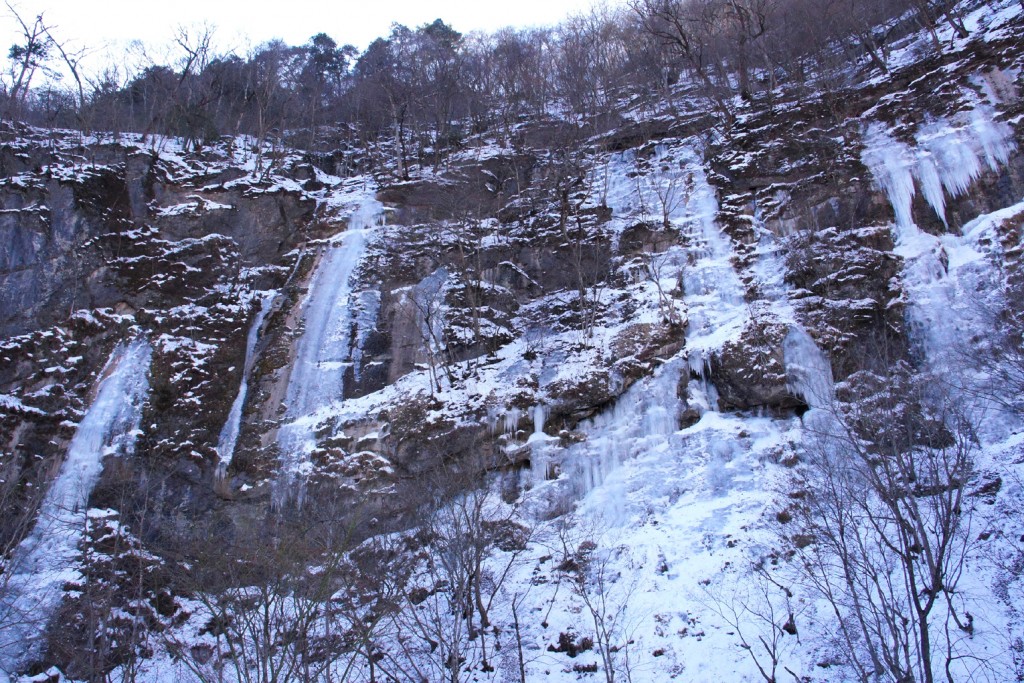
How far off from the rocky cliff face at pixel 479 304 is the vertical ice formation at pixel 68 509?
1.06 feet

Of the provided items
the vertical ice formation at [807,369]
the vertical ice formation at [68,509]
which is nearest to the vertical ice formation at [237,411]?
the vertical ice formation at [68,509]

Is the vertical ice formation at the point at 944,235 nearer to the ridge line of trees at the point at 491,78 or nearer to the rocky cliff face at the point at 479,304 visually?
the rocky cliff face at the point at 479,304

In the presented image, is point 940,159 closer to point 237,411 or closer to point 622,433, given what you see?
point 622,433

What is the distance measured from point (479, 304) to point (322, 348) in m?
4.85

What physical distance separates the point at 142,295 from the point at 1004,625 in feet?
70.3

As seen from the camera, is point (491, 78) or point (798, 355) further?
point (491, 78)

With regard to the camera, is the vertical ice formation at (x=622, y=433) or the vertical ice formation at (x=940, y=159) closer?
the vertical ice formation at (x=622, y=433)

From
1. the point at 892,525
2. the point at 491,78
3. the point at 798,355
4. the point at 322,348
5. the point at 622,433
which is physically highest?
the point at 491,78

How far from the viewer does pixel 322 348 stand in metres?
19.1

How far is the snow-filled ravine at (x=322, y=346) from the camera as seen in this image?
17000 millimetres

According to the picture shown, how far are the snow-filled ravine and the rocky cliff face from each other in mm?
71

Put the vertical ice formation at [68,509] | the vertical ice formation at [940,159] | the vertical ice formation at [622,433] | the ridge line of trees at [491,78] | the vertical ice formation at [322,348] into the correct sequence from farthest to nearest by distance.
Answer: the ridge line of trees at [491,78], the vertical ice formation at [940,159], the vertical ice formation at [322,348], the vertical ice formation at [622,433], the vertical ice formation at [68,509]

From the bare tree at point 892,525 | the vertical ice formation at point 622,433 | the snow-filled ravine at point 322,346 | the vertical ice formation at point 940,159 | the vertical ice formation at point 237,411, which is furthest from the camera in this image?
the vertical ice formation at point 940,159

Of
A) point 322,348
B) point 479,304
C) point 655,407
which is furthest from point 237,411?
point 655,407
